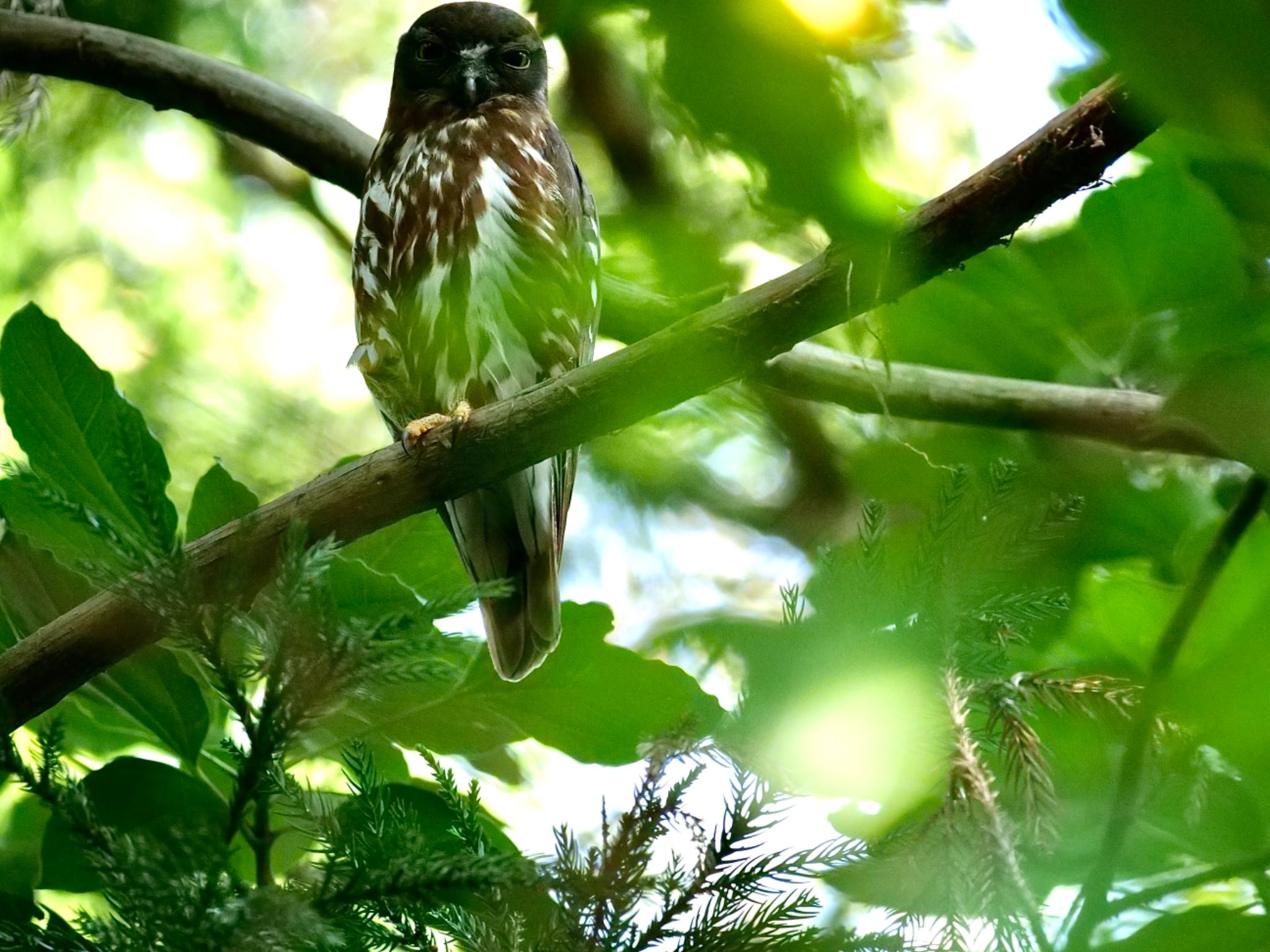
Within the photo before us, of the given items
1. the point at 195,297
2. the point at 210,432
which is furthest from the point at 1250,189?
the point at 195,297

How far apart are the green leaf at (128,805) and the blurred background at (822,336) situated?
0.73 m

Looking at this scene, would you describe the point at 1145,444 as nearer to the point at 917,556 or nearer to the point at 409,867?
the point at 917,556

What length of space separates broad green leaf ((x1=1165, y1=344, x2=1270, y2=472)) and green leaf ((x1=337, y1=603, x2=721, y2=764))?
4.05ft

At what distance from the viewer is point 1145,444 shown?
2.40 metres

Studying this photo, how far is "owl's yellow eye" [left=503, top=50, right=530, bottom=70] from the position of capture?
11.9ft

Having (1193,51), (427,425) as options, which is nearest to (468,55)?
(427,425)

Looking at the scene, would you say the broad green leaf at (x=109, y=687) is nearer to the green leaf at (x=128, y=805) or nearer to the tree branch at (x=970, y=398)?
the green leaf at (x=128, y=805)

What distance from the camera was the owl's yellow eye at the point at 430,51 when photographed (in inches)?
142

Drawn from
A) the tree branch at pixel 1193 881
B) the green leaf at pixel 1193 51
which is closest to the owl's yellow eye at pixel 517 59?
the tree branch at pixel 1193 881

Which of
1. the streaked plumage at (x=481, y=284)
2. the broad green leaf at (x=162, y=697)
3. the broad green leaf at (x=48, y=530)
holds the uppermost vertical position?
the streaked plumage at (x=481, y=284)

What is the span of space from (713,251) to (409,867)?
0.64 meters

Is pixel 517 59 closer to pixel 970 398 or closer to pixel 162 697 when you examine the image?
pixel 970 398

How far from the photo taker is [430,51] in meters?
3.61

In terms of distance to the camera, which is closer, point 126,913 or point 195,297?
point 126,913
